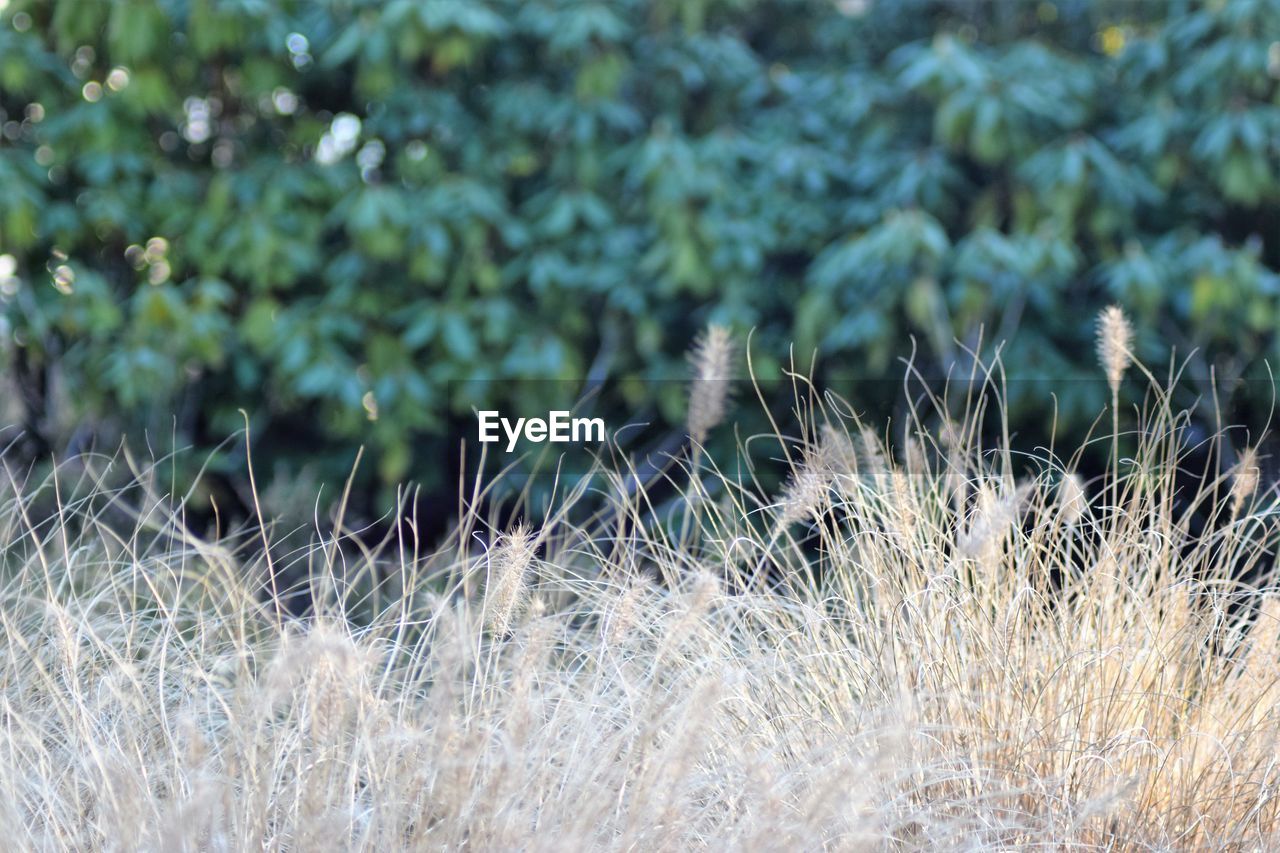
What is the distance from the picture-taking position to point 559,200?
476cm

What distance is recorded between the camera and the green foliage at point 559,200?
14.8ft

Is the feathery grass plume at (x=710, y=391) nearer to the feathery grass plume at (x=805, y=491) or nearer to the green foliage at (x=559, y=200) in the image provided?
the feathery grass plume at (x=805, y=491)

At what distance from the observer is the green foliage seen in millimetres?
4516

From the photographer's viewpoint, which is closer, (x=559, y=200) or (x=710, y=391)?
(x=710, y=391)

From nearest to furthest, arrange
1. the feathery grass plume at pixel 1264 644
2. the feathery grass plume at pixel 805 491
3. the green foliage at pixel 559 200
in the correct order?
the feathery grass plume at pixel 805 491 < the feathery grass plume at pixel 1264 644 < the green foliage at pixel 559 200

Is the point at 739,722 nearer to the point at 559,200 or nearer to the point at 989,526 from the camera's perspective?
the point at 989,526

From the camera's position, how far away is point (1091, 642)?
221cm

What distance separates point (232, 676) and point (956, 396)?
3.00 meters

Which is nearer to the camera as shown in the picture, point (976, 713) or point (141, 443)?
point (976, 713)

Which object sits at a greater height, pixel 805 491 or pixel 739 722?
pixel 805 491

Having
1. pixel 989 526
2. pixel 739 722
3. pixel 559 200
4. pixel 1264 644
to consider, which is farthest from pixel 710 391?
pixel 559 200

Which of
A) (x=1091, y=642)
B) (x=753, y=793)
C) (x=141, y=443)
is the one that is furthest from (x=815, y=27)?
(x=753, y=793)

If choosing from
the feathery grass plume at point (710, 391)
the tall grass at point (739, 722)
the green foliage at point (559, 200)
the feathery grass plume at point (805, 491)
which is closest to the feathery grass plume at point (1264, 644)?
the tall grass at point (739, 722)

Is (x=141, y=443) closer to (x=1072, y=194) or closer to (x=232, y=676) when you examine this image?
A: (x=232, y=676)
